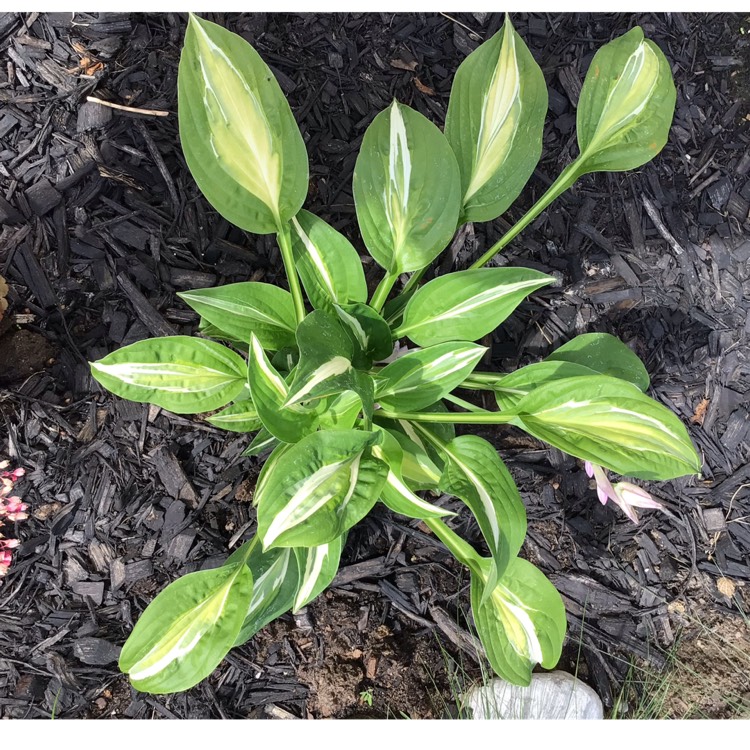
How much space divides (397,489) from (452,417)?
0.55ft

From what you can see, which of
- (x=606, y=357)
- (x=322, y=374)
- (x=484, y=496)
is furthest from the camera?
(x=606, y=357)

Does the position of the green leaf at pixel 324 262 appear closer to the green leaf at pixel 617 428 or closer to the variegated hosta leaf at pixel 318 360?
the variegated hosta leaf at pixel 318 360

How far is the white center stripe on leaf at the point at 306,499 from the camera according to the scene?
840 millimetres

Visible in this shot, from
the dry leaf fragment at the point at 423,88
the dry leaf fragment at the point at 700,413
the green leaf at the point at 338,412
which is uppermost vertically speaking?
the dry leaf fragment at the point at 423,88

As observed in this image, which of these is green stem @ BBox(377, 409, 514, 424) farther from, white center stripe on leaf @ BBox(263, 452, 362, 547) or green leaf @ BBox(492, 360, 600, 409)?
white center stripe on leaf @ BBox(263, 452, 362, 547)

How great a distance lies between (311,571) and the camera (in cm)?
114

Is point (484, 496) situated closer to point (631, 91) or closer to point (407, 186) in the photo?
point (407, 186)

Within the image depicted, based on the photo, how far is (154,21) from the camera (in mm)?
1504

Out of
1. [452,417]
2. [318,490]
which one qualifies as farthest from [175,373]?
[452,417]

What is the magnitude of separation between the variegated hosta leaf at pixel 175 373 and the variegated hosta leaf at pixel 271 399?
196mm

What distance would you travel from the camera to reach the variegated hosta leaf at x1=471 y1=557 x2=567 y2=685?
3.88 ft

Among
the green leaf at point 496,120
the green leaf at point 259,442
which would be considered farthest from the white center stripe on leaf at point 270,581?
the green leaf at point 496,120

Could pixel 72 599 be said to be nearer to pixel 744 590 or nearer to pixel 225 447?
pixel 225 447

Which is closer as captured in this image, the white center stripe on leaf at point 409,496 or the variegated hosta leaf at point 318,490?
the variegated hosta leaf at point 318,490
